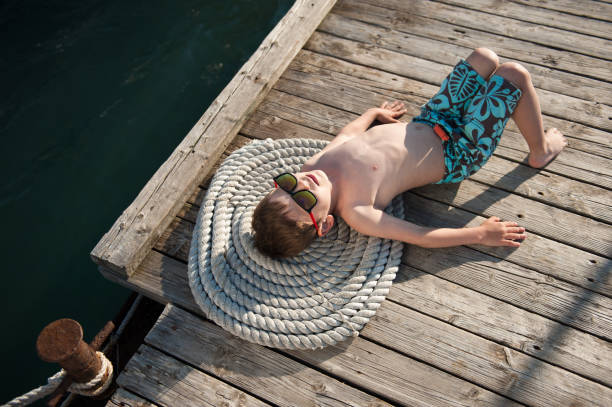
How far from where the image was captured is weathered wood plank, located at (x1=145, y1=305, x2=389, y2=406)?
1832mm

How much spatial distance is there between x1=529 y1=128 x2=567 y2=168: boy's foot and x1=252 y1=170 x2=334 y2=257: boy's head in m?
1.13

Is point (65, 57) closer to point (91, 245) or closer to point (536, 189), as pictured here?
point (91, 245)

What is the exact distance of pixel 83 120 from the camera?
14.0ft

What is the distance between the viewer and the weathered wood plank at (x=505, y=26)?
119 inches

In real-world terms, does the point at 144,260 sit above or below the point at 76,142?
above

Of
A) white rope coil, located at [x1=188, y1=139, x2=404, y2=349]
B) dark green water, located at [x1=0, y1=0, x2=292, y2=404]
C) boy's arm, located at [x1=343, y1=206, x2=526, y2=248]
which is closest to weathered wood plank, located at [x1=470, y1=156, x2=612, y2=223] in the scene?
boy's arm, located at [x1=343, y1=206, x2=526, y2=248]

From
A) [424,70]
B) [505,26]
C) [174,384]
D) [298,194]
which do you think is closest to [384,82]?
[424,70]

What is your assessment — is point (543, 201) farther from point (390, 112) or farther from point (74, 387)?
point (74, 387)

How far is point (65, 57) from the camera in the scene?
4.73 m

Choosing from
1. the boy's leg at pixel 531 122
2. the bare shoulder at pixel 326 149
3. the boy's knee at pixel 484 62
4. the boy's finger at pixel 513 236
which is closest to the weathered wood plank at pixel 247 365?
the bare shoulder at pixel 326 149

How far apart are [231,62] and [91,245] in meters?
2.34

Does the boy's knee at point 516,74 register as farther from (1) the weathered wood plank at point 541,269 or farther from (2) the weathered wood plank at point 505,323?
A: (2) the weathered wood plank at point 505,323

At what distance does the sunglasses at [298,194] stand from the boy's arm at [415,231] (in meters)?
0.25

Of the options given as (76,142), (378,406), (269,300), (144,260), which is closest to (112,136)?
(76,142)
